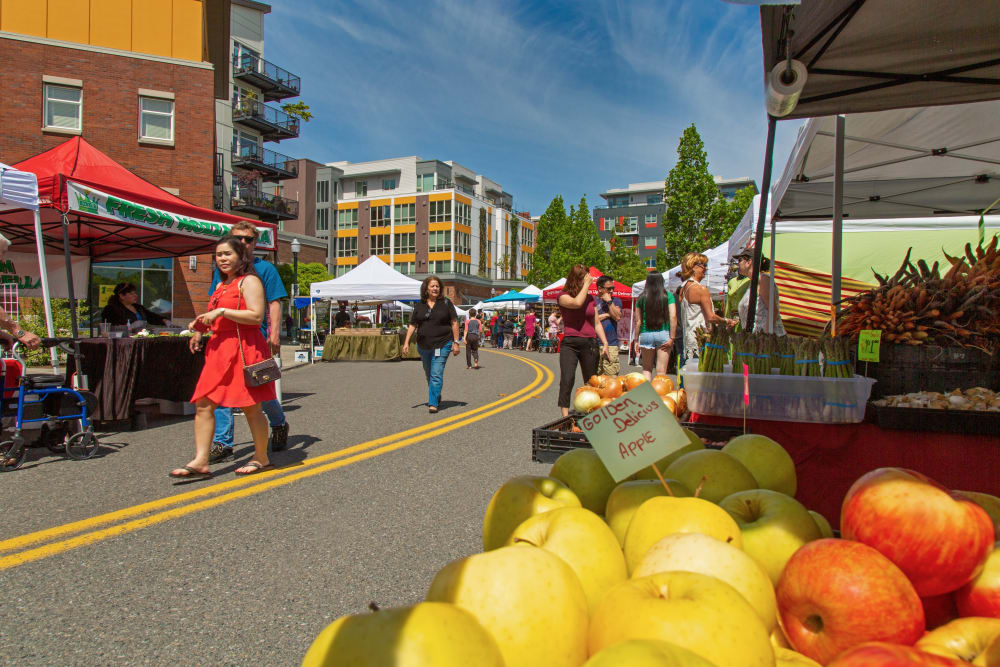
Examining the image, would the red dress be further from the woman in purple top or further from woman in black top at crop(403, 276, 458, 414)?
woman in black top at crop(403, 276, 458, 414)

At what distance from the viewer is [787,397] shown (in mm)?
2871

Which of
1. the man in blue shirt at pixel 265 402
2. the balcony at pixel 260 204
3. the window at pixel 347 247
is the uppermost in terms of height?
the window at pixel 347 247

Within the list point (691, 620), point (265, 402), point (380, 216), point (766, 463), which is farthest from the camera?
point (380, 216)

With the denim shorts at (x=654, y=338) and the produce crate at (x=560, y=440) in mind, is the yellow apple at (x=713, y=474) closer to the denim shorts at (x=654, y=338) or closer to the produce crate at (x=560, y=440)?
the produce crate at (x=560, y=440)

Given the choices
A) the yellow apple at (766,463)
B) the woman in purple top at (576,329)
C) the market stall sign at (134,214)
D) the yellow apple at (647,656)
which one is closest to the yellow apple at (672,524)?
the yellow apple at (647,656)

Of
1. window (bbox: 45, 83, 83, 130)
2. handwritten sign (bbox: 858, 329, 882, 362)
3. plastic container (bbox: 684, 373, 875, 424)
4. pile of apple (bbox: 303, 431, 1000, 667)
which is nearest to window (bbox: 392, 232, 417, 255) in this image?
window (bbox: 45, 83, 83, 130)

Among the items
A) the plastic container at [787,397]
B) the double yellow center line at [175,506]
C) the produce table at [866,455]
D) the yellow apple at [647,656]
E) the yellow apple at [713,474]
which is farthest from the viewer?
the double yellow center line at [175,506]

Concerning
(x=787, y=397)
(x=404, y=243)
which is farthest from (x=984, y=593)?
(x=404, y=243)

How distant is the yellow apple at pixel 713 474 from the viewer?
5.68 ft

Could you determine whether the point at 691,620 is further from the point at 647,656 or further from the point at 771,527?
the point at 771,527

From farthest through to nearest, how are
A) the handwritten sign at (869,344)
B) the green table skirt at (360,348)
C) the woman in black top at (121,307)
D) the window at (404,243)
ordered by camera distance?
the window at (404,243), the green table skirt at (360,348), the woman in black top at (121,307), the handwritten sign at (869,344)

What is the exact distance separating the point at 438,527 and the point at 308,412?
206 inches

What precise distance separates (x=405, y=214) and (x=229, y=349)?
7461cm

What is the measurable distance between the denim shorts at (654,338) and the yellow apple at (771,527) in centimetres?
729
